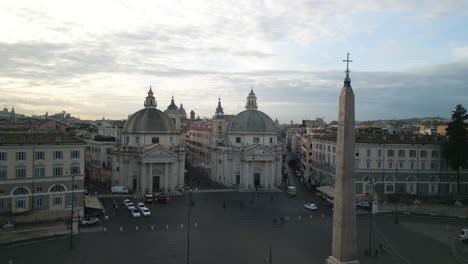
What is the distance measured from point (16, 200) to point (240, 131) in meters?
34.0

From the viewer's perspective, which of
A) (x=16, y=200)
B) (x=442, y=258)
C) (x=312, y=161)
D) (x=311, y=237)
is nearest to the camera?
(x=442, y=258)

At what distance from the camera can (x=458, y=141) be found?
49.1 m

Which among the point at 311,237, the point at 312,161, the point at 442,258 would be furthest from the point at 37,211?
the point at 312,161

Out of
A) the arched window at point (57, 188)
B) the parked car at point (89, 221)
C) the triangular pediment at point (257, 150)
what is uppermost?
the triangular pediment at point (257, 150)

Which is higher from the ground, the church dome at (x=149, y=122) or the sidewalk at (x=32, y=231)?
the church dome at (x=149, y=122)

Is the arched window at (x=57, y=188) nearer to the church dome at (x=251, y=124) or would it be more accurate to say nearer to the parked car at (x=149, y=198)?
the parked car at (x=149, y=198)

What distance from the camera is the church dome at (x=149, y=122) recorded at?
57.9 m

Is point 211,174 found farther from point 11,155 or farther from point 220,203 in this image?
point 11,155

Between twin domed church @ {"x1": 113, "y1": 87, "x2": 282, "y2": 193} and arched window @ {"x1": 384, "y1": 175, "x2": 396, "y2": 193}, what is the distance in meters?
16.6

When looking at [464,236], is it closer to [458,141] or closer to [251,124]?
[458,141]

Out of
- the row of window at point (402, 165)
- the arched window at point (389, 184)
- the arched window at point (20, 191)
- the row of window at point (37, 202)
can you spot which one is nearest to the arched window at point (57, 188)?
the row of window at point (37, 202)

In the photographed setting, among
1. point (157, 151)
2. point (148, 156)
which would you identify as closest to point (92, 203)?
point (148, 156)

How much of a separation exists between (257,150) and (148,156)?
15.6m

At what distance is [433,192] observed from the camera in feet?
172
